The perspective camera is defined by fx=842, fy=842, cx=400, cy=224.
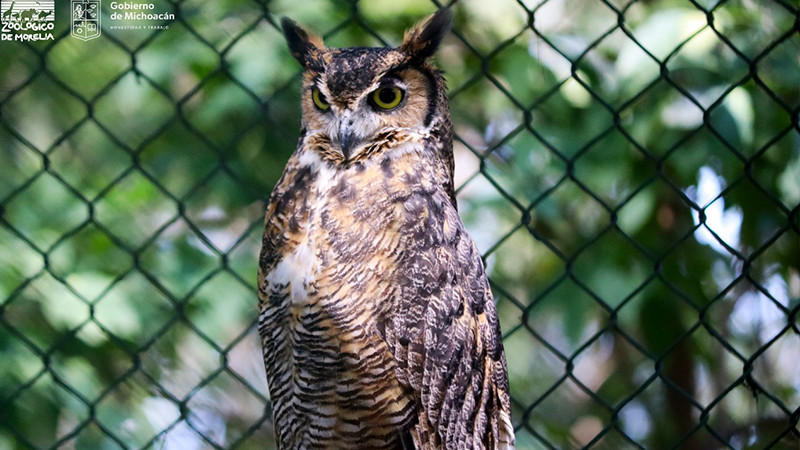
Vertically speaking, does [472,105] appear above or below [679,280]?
above

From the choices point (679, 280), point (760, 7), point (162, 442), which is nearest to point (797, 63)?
point (760, 7)

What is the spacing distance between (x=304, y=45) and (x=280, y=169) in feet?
2.25

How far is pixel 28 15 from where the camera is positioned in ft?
5.51

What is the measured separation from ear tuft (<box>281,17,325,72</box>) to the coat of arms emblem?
0.47 m

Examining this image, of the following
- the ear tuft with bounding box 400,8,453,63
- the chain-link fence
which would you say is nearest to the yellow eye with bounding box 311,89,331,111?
the ear tuft with bounding box 400,8,453,63

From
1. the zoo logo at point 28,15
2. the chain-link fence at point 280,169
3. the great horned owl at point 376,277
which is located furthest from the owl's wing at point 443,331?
the zoo logo at point 28,15

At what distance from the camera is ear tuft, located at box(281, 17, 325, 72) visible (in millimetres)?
1304

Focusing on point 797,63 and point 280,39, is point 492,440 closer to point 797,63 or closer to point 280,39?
point 280,39

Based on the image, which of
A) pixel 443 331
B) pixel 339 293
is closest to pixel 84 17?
pixel 339 293

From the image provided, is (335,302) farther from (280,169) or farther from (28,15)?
(28,15)

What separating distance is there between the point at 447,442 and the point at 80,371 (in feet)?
3.03

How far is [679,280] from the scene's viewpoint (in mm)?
2268

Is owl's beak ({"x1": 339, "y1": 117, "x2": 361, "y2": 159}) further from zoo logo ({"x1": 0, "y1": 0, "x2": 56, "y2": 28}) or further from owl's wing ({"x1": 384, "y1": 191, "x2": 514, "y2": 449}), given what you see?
zoo logo ({"x1": 0, "y1": 0, "x2": 56, "y2": 28})

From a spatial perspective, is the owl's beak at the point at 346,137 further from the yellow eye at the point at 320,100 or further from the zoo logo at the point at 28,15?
the zoo logo at the point at 28,15
